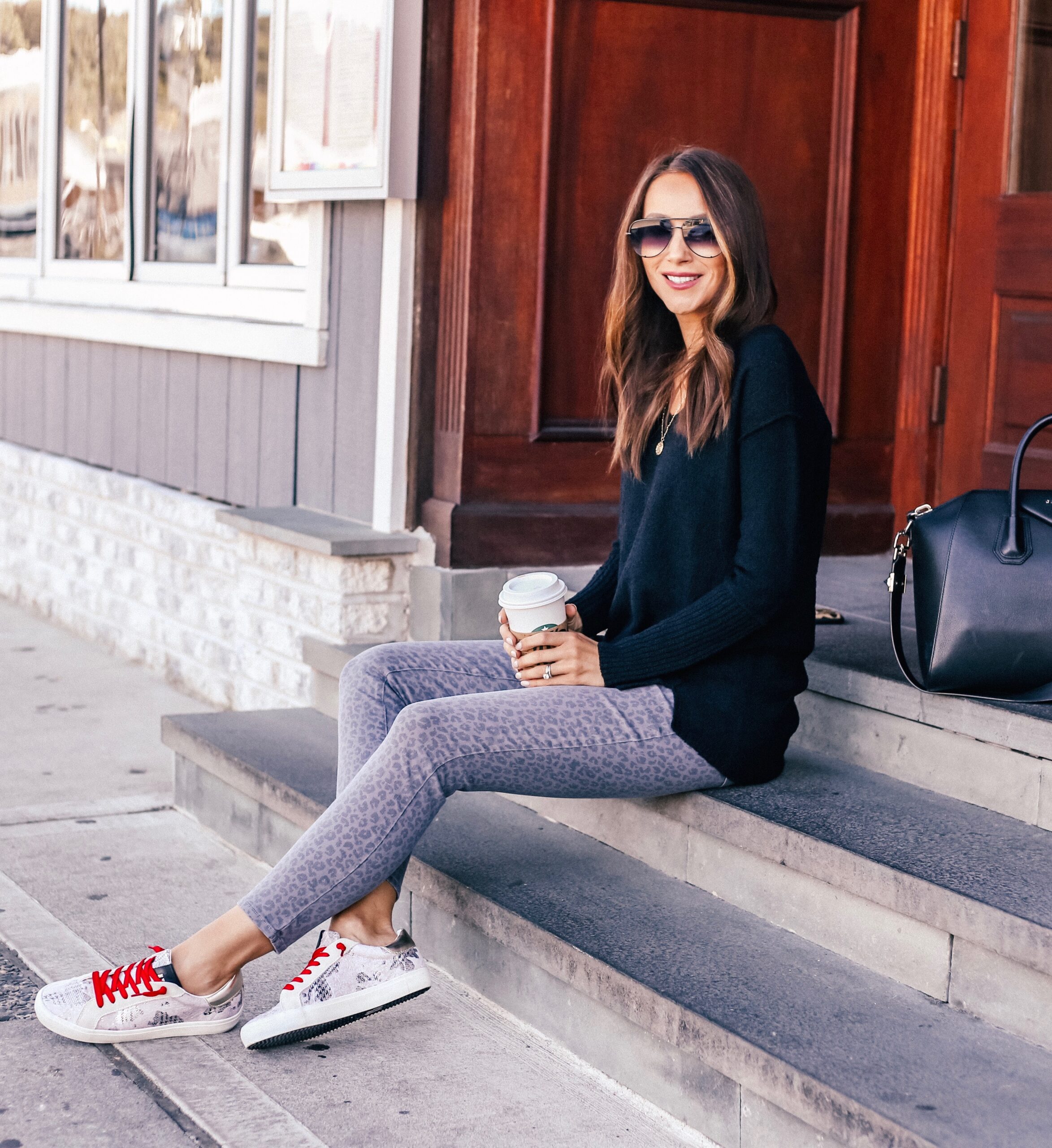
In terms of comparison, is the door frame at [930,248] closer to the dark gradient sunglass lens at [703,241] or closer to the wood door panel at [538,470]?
the wood door panel at [538,470]

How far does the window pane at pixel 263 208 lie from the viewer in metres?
5.17

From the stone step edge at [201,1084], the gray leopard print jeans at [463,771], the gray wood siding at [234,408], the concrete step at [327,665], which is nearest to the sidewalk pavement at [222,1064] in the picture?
the stone step edge at [201,1084]

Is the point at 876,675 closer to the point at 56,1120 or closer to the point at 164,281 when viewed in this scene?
the point at 56,1120

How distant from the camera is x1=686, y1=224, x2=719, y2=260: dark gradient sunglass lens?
9.38 ft

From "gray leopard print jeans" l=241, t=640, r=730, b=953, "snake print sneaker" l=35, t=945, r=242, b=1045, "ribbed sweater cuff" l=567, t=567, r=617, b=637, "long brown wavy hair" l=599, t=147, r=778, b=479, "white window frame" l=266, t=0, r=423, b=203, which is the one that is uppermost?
"white window frame" l=266, t=0, r=423, b=203

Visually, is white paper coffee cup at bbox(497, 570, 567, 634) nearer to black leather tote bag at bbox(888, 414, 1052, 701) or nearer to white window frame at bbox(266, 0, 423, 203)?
black leather tote bag at bbox(888, 414, 1052, 701)

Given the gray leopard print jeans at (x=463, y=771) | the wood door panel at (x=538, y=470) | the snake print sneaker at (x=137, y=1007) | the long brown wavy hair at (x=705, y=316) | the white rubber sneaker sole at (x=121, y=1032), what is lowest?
the white rubber sneaker sole at (x=121, y=1032)

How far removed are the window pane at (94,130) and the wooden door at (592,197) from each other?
2.49 m

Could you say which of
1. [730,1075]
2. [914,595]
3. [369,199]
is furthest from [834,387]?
[730,1075]

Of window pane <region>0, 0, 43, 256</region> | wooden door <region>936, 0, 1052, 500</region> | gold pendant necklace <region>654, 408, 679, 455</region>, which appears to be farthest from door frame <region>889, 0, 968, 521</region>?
window pane <region>0, 0, 43, 256</region>

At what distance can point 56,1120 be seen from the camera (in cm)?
259

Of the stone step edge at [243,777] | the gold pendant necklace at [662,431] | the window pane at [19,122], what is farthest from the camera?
the window pane at [19,122]

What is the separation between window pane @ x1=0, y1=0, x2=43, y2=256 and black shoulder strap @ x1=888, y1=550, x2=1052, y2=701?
5236 millimetres

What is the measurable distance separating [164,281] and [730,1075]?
428 centimetres
